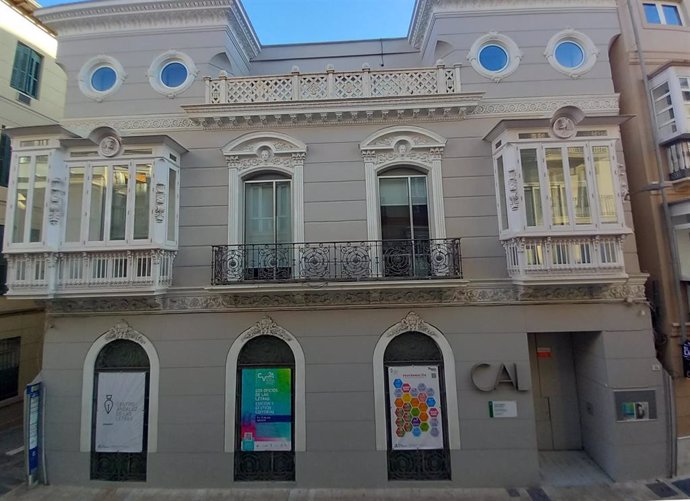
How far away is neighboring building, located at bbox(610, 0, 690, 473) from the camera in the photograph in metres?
8.13

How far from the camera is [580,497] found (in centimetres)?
714

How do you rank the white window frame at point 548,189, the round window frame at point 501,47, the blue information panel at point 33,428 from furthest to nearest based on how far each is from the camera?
the round window frame at point 501,47, the blue information panel at point 33,428, the white window frame at point 548,189

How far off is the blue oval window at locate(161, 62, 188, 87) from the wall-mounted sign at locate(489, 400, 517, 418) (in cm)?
1033

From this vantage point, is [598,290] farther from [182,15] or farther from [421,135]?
[182,15]


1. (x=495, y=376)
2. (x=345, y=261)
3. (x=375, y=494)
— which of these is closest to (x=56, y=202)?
(x=345, y=261)

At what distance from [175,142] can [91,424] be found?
645cm

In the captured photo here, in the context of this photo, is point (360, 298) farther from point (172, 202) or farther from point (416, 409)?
point (172, 202)

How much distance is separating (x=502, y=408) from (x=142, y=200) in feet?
29.2

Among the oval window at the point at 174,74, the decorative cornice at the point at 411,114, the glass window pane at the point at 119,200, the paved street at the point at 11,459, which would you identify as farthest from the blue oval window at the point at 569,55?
the paved street at the point at 11,459

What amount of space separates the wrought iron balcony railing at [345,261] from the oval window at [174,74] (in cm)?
434

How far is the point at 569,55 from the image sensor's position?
349 inches

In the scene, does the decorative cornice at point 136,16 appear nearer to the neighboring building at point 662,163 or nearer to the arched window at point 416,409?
the arched window at point 416,409

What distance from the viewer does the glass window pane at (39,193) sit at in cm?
797

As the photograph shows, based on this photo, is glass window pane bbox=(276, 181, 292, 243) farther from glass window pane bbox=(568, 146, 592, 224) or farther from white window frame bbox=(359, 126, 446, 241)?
glass window pane bbox=(568, 146, 592, 224)
